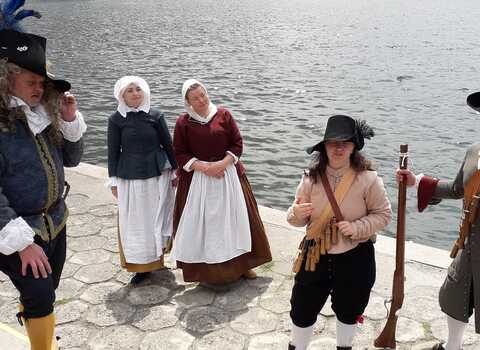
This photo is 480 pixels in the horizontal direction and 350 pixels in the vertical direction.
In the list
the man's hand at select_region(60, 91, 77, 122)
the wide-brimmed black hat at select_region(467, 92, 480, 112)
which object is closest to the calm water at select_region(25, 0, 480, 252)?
the man's hand at select_region(60, 91, 77, 122)

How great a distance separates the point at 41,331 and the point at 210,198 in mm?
1856

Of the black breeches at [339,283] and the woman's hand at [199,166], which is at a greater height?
the woman's hand at [199,166]

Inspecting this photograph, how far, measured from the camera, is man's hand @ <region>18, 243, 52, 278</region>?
298 cm

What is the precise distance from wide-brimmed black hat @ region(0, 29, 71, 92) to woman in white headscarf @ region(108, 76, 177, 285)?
1.57 metres

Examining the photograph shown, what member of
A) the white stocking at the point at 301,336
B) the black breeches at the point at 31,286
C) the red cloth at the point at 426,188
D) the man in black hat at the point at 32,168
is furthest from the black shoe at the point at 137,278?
the red cloth at the point at 426,188

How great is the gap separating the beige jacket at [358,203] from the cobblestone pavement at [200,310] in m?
1.12

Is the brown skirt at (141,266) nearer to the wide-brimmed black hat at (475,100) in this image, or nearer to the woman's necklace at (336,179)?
the woman's necklace at (336,179)

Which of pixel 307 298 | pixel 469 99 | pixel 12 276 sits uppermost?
pixel 469 99

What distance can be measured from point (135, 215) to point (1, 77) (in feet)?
7.07

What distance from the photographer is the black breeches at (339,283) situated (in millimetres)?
3279

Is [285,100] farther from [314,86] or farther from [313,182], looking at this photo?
[313,182]

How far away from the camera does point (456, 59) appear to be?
2448 cm

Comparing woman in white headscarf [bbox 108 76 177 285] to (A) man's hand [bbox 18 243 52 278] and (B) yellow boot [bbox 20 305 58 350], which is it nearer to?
(B) yellow boot [bbox 20 305 58 350]

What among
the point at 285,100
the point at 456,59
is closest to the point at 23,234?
the point at 285,100
